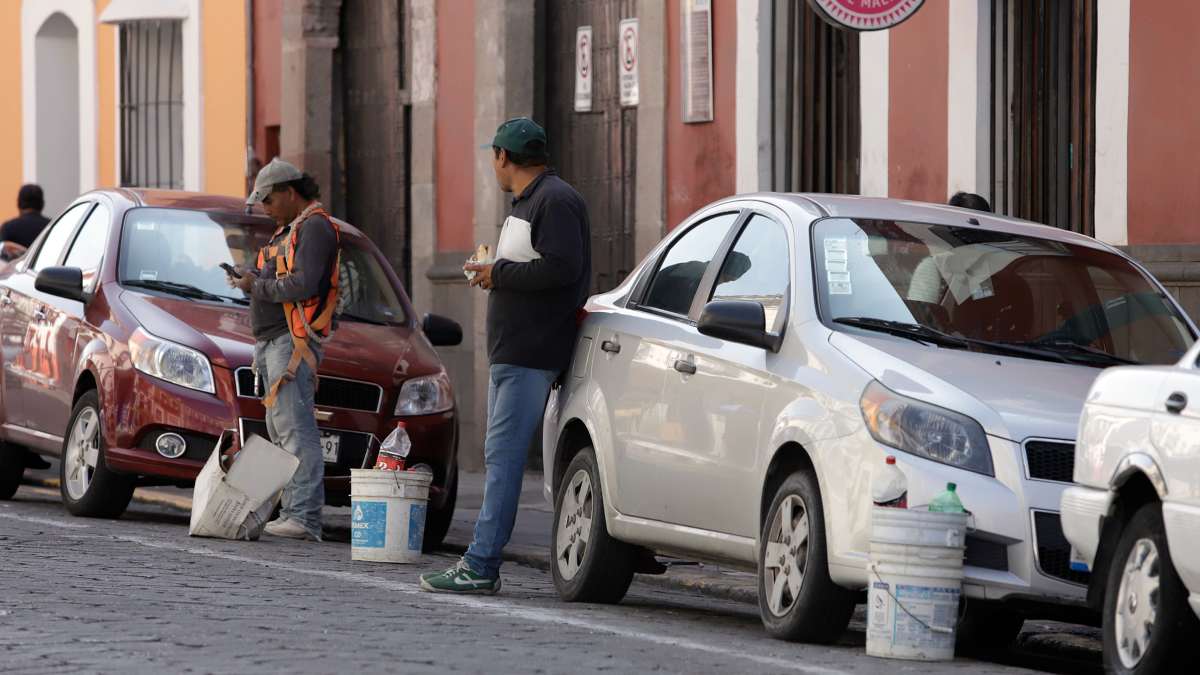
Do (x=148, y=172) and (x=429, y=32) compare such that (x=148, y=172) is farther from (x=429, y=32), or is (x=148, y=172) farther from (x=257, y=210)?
(x=257, y=210)

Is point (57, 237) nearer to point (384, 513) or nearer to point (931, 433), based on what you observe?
point (384, 513)

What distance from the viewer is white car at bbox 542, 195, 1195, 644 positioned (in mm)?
8328

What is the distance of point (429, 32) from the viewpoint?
23406 mm

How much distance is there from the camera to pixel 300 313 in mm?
12969

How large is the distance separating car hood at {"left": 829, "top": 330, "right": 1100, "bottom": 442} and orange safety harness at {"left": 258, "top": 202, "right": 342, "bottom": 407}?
15.0 feet

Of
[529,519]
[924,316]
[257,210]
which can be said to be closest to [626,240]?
[529,519]

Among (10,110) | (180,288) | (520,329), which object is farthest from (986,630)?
(10,110)

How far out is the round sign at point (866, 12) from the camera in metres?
13.2

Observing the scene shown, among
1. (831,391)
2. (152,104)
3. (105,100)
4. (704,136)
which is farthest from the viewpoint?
(105,100)

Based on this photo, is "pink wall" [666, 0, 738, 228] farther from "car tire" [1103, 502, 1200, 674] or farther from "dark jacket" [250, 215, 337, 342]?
"car tire" [1103, 502, 1200, 674]

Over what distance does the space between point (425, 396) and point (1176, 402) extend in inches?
266

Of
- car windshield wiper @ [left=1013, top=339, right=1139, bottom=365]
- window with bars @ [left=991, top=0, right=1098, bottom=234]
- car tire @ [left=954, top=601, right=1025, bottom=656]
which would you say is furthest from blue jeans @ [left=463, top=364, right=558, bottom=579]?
window with bars @ [left=991, top=0, right=1098, bottom=234]

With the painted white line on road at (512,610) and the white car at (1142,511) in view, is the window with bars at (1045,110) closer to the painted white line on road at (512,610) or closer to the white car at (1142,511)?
the painted white line on road at (512,610)

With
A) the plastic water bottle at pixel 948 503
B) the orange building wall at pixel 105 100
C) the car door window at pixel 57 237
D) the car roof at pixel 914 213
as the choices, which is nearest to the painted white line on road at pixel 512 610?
the plastic water bottle at pixel 948 503
